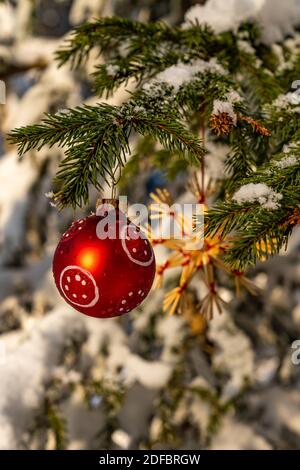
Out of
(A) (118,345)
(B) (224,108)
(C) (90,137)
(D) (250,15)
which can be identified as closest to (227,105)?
(B) (224,108)

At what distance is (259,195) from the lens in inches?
38.7

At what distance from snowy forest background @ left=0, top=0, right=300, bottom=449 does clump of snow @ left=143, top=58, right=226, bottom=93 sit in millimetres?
220

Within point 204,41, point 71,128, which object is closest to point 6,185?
point 204,41

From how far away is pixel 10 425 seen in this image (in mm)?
1823

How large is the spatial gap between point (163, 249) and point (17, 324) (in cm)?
144

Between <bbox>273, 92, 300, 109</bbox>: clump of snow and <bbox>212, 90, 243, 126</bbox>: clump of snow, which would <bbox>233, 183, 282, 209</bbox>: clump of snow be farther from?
<bbox>273, 92, 300, 109</bbox>: clump of snow

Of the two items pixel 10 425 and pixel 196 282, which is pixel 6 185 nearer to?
pixel 196 282

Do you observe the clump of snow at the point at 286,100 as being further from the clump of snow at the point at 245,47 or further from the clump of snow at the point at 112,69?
the clump of snow at the point at 112,69

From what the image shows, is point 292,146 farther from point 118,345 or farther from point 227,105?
point 118,345

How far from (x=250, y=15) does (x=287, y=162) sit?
2.22 feet

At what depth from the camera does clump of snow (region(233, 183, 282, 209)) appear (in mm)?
969

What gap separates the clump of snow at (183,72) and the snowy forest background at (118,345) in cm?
22

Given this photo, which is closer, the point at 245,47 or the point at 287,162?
the point at 287,162
